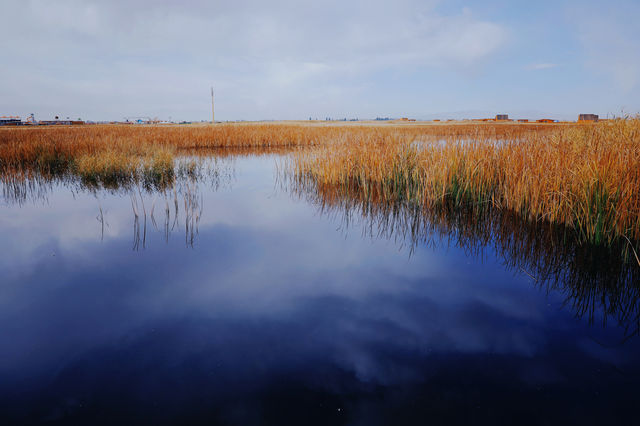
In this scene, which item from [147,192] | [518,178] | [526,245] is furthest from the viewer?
[147,192]

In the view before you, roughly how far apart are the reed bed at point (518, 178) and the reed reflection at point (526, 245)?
0.21 m

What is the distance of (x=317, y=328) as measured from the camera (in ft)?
9.14

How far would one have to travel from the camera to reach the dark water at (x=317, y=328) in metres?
1.99

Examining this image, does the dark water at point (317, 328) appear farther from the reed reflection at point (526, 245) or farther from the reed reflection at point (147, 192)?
the reed reflection at point (147, 192)

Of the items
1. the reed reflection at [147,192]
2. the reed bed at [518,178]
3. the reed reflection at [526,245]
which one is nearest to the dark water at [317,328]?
the reed reflection at [526,245]

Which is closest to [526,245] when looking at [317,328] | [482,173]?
[482,173]

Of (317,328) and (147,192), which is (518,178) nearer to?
(317,328)

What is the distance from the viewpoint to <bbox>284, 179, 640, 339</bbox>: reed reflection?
3.04 m

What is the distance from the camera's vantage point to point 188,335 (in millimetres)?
2664

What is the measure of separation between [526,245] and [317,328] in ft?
10.2

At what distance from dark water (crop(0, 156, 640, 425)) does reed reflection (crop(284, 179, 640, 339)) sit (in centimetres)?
3

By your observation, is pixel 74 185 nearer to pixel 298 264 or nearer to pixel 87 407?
pixel 298 264

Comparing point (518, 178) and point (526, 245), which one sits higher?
point (518, 178)

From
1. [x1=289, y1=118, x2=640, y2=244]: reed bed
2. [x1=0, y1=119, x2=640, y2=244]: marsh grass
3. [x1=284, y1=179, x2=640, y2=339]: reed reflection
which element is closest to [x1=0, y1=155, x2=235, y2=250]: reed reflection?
[x1=0, y1=119, x2=640, y2=244]: marsh grass
